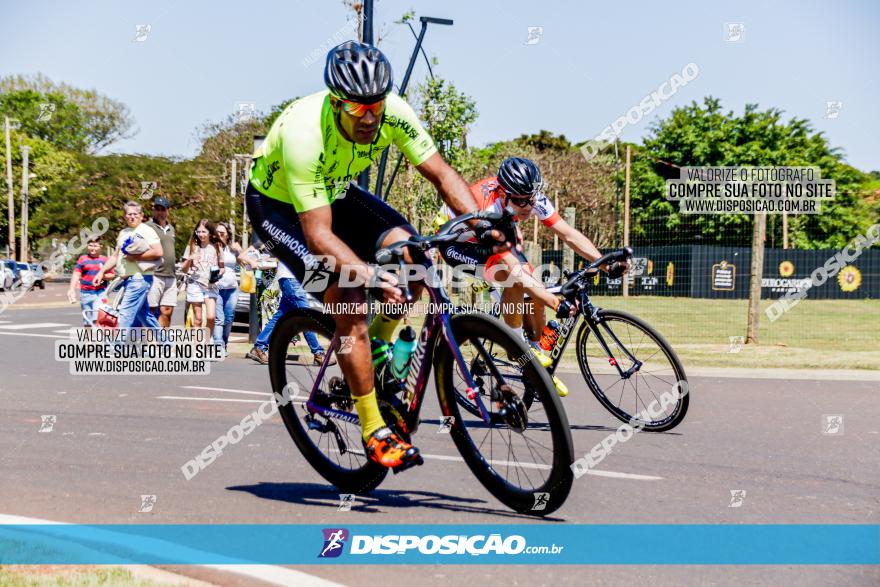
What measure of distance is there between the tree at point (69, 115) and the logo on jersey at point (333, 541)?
7693 cm

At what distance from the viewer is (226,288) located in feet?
43.2

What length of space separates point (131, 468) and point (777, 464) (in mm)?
3842

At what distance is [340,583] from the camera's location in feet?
10.9

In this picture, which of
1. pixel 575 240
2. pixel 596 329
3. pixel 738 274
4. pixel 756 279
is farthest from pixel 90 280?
pixel 738 274

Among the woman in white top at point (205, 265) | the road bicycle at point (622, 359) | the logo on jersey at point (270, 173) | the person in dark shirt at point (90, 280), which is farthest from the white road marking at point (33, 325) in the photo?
the logo on jersey at point (270, 173)

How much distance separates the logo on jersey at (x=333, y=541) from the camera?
145 inches

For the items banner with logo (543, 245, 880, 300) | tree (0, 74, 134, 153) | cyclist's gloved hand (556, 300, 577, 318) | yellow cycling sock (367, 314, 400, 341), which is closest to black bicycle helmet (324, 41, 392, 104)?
yellow cycling sock (367, 314, 400, 341)

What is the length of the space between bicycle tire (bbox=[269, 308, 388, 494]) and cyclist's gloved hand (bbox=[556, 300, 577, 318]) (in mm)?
2499

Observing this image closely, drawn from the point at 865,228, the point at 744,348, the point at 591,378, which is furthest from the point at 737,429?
the point at 865,228

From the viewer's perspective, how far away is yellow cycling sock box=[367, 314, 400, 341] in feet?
14.7

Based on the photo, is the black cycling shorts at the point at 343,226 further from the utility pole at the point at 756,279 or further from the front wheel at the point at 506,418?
the utility pole at the point at 756,279

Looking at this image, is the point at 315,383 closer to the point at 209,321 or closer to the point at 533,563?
the point at 533,563

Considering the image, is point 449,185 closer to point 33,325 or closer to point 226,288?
point 226,288

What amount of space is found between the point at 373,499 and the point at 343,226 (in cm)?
141
